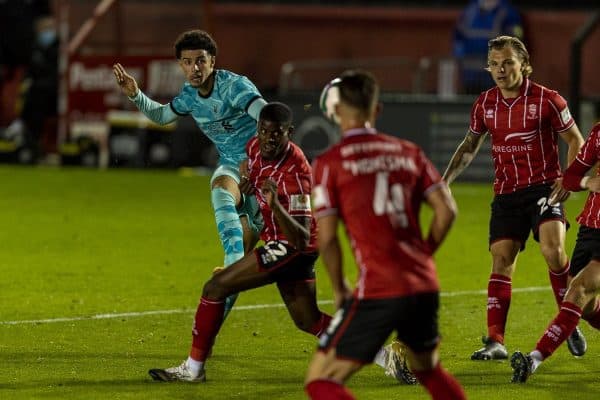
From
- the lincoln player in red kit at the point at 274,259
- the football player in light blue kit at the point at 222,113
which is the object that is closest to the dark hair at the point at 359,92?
the lincoln player in red kit at the point at 274,259

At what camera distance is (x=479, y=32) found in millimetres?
22297

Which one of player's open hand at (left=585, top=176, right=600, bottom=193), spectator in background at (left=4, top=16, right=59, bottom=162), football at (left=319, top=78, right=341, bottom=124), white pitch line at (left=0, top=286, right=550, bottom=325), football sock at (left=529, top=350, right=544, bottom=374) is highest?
football at (left=319, top=78, right=341, bottom=124)

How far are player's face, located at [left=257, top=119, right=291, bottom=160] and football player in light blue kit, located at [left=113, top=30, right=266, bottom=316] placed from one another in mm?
1289

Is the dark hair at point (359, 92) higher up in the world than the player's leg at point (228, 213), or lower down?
higher up

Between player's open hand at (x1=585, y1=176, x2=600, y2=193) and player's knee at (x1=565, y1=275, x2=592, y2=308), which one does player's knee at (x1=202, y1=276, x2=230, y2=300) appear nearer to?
player's knee at (x1=565, y1=275, x2=592, y2=308)

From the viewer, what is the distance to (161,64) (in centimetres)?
2495

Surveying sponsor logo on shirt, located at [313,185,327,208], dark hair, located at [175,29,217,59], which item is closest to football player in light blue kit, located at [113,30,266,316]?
dark hair, located at [175,29,217,59]

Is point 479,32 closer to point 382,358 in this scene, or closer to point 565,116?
point 565,116

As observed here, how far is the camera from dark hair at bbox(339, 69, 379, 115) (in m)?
6.49

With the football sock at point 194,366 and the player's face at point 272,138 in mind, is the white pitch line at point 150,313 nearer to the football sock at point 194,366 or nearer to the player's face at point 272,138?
the football sock at point 194,366

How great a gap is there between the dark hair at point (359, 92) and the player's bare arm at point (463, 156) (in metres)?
3.15

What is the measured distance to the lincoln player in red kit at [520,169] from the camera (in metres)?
9.63

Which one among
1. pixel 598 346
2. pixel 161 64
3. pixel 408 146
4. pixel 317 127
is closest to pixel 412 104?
pixel 317 127

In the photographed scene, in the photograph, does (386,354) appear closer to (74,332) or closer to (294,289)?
(294,289)
